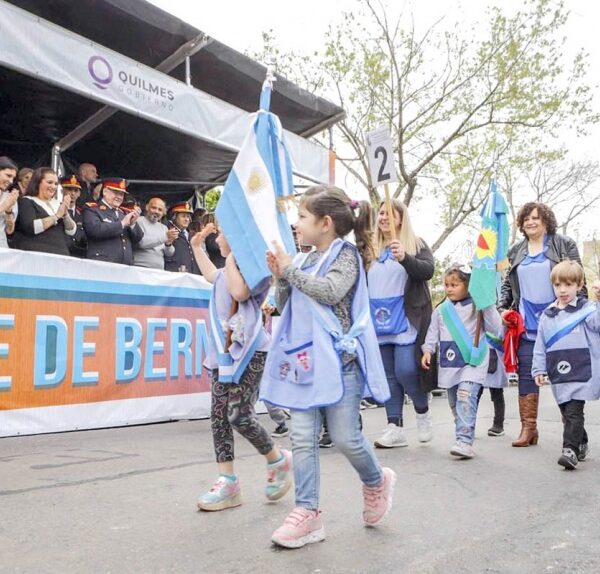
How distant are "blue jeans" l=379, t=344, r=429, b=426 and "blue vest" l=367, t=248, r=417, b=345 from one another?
0.08 meters

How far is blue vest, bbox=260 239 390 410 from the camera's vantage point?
2967 mm

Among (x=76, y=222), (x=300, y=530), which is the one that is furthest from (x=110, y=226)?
(x=300, y=530)

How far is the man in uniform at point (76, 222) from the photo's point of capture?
23.6ft

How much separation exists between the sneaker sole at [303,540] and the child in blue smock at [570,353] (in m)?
2.31

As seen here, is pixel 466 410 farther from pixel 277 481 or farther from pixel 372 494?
pixel 372 494

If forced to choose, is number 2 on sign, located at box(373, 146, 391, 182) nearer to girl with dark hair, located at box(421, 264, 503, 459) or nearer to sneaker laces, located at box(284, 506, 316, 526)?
girl with dark hair, located at box(421, 264, 503, 459)

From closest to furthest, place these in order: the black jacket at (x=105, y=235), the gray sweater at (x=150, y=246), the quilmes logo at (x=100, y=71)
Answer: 1. the quilmes logo at (x=100, y=71)
2. the black jacket at (x=105, y=235)
3. the gray sweater at (x=150, y=246)

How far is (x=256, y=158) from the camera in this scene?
3.52 metres

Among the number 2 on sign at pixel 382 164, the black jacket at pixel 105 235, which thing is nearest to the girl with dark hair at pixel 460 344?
the number 2 on sign at pixel 382 164

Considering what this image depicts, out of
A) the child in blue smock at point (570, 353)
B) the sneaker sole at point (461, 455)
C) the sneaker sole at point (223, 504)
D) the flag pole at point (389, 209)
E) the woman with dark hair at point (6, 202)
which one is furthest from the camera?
the woman with dark hair at point (6, 202)

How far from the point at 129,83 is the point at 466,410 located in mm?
4796

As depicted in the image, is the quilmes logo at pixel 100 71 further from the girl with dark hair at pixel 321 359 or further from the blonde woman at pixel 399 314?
the girl with dark hair at pixel 321 359

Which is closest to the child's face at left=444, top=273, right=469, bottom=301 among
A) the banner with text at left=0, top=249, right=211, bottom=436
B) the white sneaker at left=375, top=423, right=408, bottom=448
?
the white sneaker at left=375, top=423, right=408, bottom=448

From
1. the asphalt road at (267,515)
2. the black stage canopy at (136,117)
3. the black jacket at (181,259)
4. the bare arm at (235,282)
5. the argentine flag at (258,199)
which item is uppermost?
the black stage canopy at (136,117)
